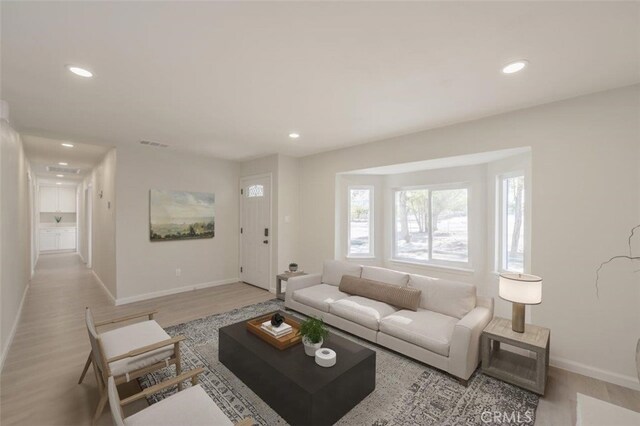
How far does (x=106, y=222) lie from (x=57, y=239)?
7.27 m

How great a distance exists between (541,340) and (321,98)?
9.67 feet

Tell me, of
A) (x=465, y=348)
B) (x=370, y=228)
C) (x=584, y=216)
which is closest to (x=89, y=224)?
(x=370, y=228)

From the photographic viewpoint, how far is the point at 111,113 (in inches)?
122

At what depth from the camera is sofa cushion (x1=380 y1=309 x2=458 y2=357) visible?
2.55 m

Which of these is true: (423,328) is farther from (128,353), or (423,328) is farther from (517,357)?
(128,353)

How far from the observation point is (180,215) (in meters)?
5.12

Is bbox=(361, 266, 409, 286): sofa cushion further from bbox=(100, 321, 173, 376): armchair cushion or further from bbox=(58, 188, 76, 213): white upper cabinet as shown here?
bbox=(58, 188, 76, 213): white upper cabinet

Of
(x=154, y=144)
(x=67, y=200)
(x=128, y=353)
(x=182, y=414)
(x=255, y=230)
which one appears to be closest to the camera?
(x=182, y=414)

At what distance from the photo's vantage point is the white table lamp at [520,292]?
2412 mm

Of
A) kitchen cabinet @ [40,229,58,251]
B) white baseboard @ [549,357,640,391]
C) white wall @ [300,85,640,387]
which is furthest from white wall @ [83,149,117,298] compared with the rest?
white baseboard @ [549,357,640,391]

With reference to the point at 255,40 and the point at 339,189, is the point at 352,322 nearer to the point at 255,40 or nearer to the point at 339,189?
the point at 339,189

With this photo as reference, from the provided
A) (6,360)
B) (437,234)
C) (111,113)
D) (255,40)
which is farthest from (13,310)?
(437,234)

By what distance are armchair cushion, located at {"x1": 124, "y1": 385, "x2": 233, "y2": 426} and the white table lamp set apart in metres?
2.50
